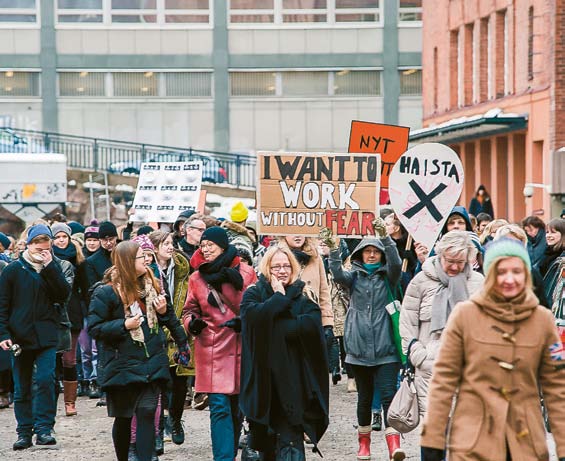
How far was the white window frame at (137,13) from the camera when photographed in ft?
166

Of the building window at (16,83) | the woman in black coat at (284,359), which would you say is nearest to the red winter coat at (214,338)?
the woman in black coat at (284,359)

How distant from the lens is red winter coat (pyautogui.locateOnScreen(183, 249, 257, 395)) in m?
9.67

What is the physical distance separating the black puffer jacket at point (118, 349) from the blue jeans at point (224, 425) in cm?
50

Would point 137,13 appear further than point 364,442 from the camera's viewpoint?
Yes

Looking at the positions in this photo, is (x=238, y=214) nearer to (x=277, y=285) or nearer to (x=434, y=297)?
(x=277, y=285)

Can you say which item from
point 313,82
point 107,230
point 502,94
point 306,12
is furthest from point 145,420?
Answer: point 306,12

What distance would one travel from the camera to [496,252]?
6336mm

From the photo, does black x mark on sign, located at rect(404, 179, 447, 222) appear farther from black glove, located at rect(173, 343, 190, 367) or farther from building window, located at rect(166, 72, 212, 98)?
building window, located at rect(166, 72, 212, 98)

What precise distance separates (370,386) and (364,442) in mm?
433

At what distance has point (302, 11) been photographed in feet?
169

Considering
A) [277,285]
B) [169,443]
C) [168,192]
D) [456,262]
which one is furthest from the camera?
[168,192]

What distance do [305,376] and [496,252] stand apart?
265cm

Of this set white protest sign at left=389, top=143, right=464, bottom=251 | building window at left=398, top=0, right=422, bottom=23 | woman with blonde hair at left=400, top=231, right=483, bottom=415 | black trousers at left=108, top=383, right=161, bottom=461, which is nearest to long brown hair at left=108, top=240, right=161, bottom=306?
black trousers at left=108, top=383, right=161, bottom=461

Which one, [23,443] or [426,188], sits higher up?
[426,188]
